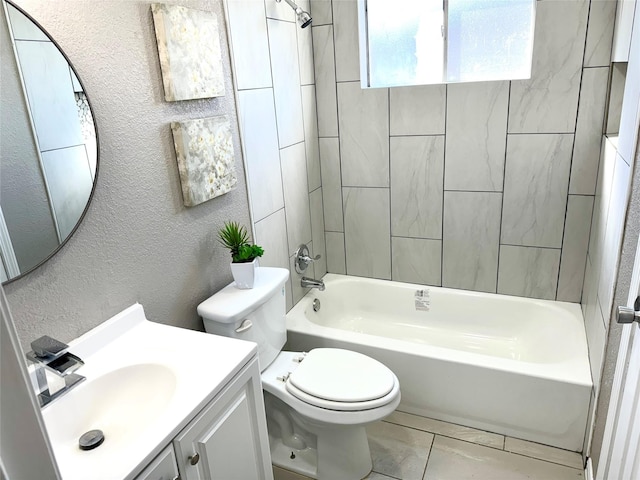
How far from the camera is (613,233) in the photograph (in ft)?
5.57

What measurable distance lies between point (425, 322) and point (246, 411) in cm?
162

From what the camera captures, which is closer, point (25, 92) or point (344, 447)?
point (25, 92)

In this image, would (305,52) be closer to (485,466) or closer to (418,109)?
(418,109)

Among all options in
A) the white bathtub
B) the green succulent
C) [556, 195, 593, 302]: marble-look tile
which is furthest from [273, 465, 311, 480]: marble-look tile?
[556, 195, 593, 302]: marble-look tile

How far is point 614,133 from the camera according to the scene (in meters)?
2.10

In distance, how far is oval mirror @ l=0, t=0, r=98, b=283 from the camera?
3.71ft

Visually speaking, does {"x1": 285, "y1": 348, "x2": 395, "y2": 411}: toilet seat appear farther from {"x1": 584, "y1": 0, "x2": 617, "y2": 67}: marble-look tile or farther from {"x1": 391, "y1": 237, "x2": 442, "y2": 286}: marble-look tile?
{"x1": 584, "y1": 0, "x2": 617, "y2": 67}: marble-look tile

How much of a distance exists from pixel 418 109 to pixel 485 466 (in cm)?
175

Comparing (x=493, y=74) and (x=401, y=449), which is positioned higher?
(x=493, y=74)

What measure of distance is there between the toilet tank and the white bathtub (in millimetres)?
449

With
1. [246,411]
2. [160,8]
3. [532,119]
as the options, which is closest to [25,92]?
[160,8]

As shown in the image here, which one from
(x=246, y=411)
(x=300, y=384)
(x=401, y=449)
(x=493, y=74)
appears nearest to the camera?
(x=246, y=411)

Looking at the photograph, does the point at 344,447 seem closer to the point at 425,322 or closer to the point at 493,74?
the point at 425,322

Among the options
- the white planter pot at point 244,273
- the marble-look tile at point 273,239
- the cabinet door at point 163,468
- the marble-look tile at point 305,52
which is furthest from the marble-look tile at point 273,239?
the cabinet door at point 163,468
